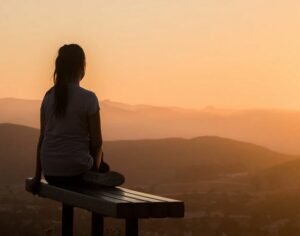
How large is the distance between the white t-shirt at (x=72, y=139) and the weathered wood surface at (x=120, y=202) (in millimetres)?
231

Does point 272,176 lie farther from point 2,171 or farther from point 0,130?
point 0,130

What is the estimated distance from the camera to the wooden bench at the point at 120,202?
5992mm

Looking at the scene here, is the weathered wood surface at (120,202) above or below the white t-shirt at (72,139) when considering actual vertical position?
below

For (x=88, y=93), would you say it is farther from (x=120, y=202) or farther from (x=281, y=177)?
(x=281, y=177)

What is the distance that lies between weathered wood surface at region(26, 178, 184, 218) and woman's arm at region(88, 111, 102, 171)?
0.83 ft

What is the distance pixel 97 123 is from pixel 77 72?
1.69 ft

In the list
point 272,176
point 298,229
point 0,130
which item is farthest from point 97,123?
point 0,130

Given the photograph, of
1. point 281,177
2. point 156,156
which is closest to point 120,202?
point 281,177

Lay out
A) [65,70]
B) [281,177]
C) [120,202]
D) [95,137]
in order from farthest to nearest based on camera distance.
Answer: [281,177] < [65,70] < [95,137] < [120,202]

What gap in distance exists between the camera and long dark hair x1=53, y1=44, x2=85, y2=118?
7379 mm

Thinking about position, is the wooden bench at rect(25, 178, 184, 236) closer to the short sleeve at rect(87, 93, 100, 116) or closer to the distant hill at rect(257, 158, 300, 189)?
the short sleeve at rect(87, 93, 100, 116)

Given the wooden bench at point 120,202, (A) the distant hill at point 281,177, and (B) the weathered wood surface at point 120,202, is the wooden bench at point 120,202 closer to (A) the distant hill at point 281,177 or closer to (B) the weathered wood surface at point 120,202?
(B) the weathered wood surface at point 120,202

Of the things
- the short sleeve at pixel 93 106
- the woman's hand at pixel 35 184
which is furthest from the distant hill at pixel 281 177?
the short sleeve at pixel 93 106

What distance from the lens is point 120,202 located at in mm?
6020
